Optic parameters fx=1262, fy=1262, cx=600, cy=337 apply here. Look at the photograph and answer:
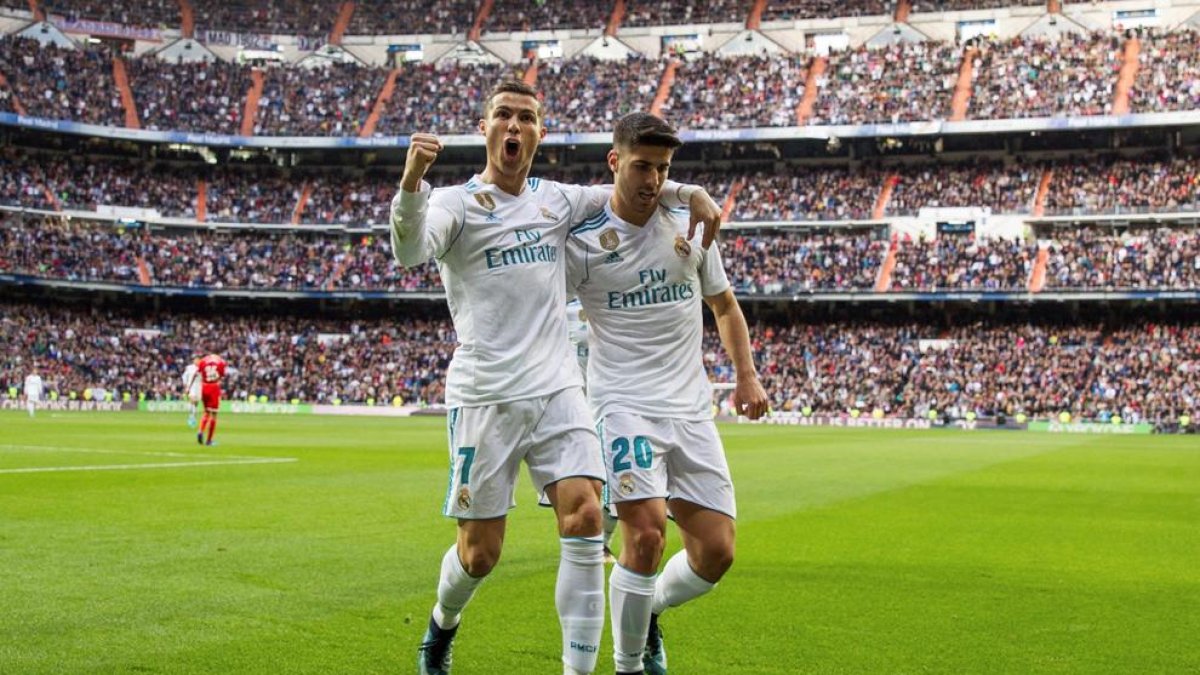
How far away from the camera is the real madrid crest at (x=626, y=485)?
20.5 feet

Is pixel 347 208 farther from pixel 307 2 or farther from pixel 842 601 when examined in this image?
pixel 842 601

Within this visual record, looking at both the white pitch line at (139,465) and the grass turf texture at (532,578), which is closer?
the grass turf texture at (532,578)

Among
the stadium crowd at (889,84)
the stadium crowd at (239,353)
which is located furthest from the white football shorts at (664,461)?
the stadium crowd at (889,84)

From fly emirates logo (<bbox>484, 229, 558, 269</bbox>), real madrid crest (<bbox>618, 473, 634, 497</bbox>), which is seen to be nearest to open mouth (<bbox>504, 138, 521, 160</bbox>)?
fly emirates logo (<bbox>484, 229, 558, 269</bbox>)

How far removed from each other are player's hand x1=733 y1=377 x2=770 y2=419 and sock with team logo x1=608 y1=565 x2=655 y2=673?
119cm

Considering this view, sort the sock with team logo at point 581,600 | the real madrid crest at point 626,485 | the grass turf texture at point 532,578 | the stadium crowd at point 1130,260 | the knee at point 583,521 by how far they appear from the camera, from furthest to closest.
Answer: the stadium crowd at point 1130,260
the grass turf texture at point 532,578
the real madrid crest at point 626,485
the knee at point 583,521
the sock with team logo at point 581,600

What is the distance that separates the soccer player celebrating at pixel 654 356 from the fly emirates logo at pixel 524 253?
346mm

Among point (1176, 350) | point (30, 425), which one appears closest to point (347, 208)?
point (30, 425)

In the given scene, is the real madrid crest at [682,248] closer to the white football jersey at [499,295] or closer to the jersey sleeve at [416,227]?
the white football jersey at [499,295]

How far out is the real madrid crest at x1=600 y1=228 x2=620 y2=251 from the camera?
21.7 feet

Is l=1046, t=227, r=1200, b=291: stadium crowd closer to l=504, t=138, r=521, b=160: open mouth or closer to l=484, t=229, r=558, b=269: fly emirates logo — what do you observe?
l=484, t=229, r=558, b=269: fly emirates logo

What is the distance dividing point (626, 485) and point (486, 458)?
0.73m

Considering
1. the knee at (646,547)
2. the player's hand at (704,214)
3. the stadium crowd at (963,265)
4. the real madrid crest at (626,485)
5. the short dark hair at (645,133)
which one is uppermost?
the stadium crowd at (963,265)

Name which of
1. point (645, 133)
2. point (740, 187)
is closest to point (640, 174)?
point (645, 133)
